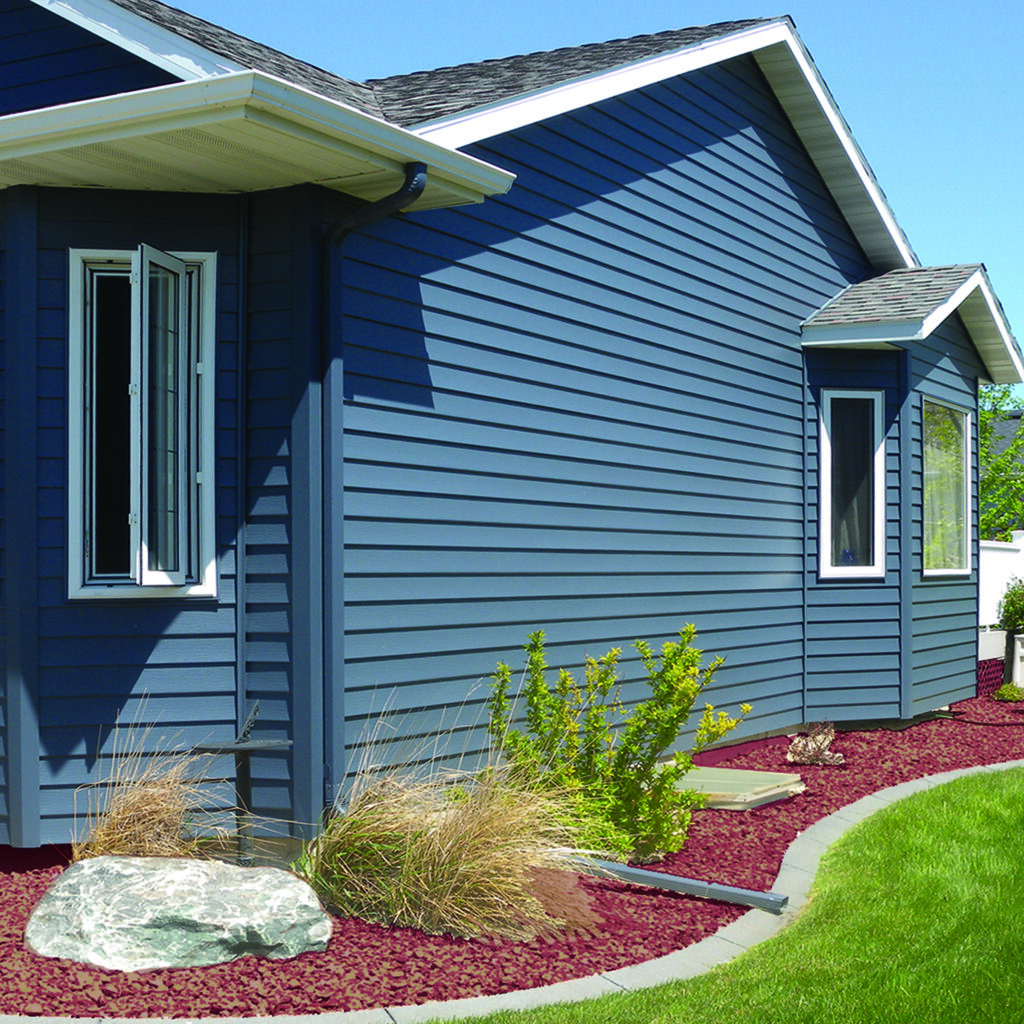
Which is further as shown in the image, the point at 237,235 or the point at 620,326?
the point at 620,326

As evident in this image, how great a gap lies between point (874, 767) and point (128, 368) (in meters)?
5.82

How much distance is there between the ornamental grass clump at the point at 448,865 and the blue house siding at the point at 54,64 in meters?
3.60

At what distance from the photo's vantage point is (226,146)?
527 centimetres

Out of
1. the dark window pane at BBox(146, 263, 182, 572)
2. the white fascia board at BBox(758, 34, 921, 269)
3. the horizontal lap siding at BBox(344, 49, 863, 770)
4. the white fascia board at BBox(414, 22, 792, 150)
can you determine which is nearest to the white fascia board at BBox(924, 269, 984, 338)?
the white fascia board at BBox(758, 34, 921, 269)

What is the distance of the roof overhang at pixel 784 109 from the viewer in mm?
6742

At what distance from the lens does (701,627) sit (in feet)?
29.5

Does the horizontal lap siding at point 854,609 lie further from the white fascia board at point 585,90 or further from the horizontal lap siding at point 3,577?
the horizontal lap siding at point 3,577

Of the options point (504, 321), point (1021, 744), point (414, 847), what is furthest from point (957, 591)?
point (414, 847)

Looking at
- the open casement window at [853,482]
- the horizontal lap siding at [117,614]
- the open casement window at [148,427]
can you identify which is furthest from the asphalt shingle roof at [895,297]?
the open casement window at [148,427]

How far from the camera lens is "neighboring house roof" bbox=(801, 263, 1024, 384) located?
986cm

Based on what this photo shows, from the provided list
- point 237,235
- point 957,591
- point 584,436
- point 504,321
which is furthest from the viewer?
point 957,591

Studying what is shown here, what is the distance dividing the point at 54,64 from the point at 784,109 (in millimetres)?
6339

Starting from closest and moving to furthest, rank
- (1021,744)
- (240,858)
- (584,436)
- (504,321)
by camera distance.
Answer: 1. (240,858)
2. (504,321)
3. (584,436)
4. (1021,744)

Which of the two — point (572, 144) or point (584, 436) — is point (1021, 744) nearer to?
point (584, 436)
